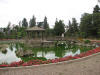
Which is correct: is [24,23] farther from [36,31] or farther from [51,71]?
[51,71]

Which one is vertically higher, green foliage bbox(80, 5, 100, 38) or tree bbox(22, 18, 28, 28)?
tree bbox(22, 18, 28, 28)

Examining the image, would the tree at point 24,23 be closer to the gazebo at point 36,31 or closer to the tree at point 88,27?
the gazebo at point 36,31

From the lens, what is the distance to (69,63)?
26.2 feet

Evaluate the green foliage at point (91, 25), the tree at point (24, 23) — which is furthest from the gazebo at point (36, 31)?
the tree at point (24, 23)

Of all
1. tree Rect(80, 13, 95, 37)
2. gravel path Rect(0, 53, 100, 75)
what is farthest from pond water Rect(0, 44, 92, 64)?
tree Rect(80, 13, 95, 37)

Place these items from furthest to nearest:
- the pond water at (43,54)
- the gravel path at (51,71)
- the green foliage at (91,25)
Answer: the green foliage at (91,25) < the pond water at (43,54) < the gravel path at (51,71)

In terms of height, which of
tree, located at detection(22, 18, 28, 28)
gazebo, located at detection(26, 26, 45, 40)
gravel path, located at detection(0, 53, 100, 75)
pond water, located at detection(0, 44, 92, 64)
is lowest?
pond water, located at detection(0, 44, 92, 64)

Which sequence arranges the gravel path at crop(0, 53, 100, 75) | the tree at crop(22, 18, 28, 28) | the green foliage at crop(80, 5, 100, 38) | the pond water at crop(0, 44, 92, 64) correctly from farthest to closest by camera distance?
1. the tree at crop(22, 18, 28, 28)
2. the green foliage at crop(80, 5, 100, 38)
3. the pond water at crop(0, 44, 92, 64)
4. the gravel path at crop(0, 53, 100, 75)

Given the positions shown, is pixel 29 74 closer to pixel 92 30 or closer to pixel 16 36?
pixel 92 30

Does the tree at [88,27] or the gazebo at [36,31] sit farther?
the tree at [88,27]

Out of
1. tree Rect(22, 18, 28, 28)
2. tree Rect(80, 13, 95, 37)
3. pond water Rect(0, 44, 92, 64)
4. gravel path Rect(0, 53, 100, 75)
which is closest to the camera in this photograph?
gravel path Rect(0, 53, 100, 75)

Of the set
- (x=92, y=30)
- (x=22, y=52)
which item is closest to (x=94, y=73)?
(x=22, y=52)

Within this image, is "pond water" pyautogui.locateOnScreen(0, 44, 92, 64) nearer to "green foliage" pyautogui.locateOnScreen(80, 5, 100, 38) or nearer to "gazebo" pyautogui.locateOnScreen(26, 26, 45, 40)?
"gazebo" pyautogui.locateOnScreen(26, 26, 45, 40)

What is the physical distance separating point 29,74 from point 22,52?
9644 millimetres
